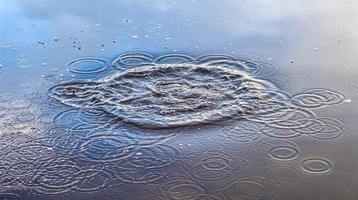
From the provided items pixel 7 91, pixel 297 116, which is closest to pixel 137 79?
pixel 7 91

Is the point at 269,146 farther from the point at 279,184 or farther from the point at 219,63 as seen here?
the point at 219,63

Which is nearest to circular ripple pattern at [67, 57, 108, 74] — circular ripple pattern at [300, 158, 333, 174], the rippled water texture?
the rippled water texture

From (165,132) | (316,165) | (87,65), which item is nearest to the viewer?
(316,165)

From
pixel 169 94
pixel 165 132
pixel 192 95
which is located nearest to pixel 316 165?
pixel 165 132

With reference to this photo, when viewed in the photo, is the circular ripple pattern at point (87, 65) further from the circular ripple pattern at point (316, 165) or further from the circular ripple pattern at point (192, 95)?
the circular ripple pattern at point (316, 165)

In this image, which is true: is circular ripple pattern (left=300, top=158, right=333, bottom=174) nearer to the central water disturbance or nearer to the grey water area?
the grey water area

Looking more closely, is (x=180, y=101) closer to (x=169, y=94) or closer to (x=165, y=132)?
(x=169, y=94)

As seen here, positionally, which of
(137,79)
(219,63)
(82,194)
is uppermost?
(219,63)
